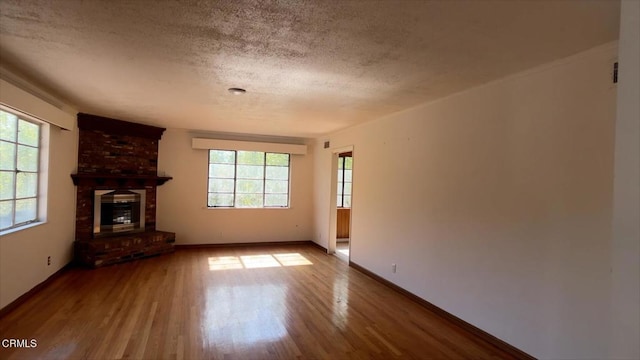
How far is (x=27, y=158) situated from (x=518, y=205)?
5.17 m

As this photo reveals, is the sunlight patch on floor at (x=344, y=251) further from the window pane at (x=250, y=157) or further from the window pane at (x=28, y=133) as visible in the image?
the window pane at (x=28, y=133)

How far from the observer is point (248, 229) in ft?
24.2

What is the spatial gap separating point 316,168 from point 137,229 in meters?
3.75

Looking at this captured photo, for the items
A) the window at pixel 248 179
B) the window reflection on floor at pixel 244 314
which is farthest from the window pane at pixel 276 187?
the window reflection on floor at pixel 244 314

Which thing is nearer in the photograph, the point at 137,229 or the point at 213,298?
the point at 213,298

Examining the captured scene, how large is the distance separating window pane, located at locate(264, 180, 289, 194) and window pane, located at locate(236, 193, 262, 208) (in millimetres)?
232

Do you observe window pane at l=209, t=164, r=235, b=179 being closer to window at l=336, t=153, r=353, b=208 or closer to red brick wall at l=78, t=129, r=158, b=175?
red brick wall at l=78, t=129, r=158, b=175

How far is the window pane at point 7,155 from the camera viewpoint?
11.0ft

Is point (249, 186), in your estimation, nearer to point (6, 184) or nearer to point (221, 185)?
point (221, 185)

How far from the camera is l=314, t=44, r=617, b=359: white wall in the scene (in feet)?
7.80

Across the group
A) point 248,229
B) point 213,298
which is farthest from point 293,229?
point 213,298

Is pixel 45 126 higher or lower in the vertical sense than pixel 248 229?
higher

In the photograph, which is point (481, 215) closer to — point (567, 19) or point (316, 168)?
point (567, 19)

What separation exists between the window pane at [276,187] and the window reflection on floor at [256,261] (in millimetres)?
1622
